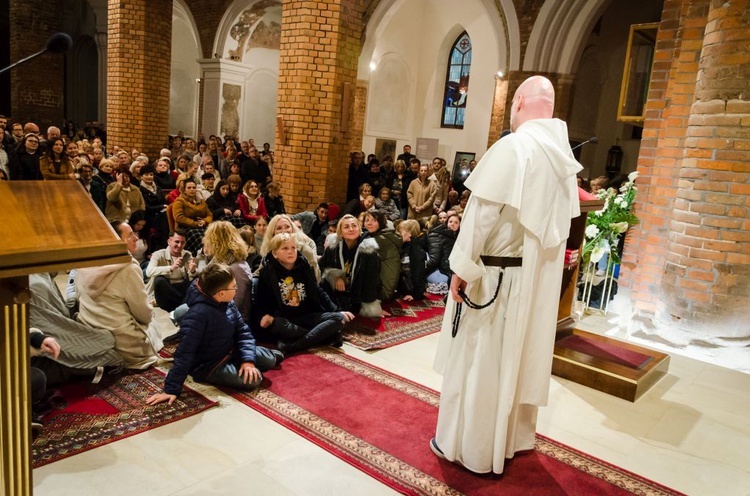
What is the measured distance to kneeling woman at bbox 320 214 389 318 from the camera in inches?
212

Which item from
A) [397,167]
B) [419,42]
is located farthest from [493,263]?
[419,42]

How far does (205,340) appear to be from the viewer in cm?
373

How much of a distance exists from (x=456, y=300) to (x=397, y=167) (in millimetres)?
8278

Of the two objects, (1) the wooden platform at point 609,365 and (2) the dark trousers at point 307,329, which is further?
(2) the dark trousers at point 307,329

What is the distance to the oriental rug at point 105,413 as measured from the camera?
3035 millimetres

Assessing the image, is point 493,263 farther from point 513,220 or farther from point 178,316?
point 178,316

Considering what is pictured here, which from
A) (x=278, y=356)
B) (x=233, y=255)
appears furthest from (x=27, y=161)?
(x=278, y=356)

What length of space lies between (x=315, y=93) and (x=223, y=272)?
4.39m

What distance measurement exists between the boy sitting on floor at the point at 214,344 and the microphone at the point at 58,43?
5.11 feet

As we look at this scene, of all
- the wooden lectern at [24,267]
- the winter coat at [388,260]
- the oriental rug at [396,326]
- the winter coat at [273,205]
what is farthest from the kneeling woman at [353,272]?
the wooden lectern at [24,267]

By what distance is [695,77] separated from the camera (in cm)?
540

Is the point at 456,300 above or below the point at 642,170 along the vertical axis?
below

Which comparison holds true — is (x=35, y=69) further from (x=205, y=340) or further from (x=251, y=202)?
(x=205, y=340)

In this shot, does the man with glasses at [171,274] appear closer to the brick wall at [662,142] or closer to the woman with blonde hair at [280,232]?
the woman with blonde hair at [280,232]
